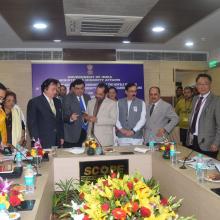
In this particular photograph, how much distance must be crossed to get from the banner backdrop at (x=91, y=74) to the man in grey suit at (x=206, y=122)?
3085mm

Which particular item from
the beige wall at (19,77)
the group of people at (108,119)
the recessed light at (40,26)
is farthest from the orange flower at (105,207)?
the beige wall at (19,77)

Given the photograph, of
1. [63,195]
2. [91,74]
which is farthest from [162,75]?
[63,195]

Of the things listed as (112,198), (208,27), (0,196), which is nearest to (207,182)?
(112,198)

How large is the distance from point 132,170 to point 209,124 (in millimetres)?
898

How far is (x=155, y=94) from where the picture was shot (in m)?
3.52

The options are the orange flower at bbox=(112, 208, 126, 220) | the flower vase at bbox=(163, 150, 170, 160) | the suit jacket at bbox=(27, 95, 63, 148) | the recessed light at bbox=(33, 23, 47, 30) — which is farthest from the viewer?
the recessed light at bbox=(33, 23, 47, 30)

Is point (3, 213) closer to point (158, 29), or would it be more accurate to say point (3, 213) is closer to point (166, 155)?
point (166, 155)

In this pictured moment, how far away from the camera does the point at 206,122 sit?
2.98 metres

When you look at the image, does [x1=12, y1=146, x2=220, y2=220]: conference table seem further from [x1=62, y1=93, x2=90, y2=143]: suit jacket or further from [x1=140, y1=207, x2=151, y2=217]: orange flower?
[x1=62, y1=93, x2=90, y2=143]: suit jacket

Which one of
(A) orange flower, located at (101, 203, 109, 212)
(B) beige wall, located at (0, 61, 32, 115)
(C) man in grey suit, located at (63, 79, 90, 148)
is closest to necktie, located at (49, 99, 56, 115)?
(C) man in grey suit, located at (63, 79, 90, 148)

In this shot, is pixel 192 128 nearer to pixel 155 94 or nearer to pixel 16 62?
pixel 155 94

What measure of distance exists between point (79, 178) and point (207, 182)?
1.37m

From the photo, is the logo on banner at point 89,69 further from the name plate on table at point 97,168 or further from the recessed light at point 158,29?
the name plate on table at point 97,168

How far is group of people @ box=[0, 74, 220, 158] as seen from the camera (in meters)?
3.03
